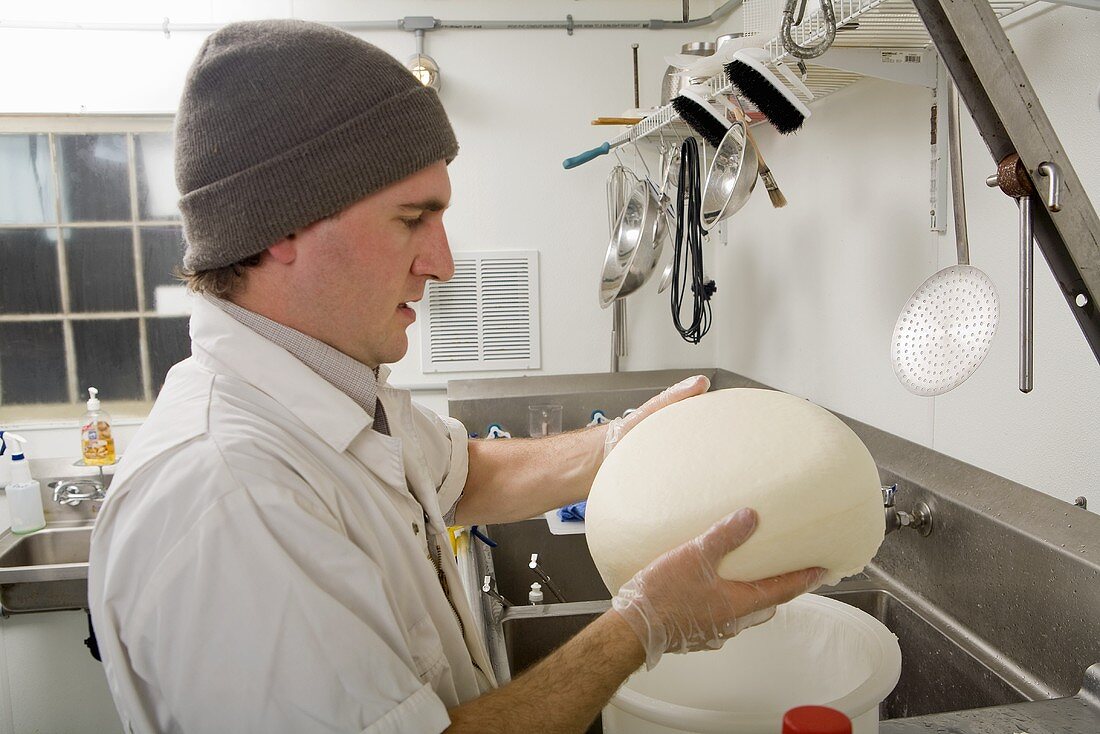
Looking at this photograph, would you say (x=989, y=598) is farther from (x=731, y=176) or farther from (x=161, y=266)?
(x=161, y=266)

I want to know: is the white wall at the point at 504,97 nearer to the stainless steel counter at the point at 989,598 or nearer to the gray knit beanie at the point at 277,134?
the stainless steel counter at the point at 989,598

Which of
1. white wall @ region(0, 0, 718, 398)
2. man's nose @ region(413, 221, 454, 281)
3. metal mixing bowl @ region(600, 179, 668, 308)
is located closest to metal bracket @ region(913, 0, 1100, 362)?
man's nose @ region(413, 221, 454, 281)

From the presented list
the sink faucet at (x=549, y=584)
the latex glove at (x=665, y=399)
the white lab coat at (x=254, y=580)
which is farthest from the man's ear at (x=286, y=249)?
the sink faucet at (x=549, y=584)

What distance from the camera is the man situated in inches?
28.9

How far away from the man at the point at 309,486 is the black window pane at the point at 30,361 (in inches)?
90.4

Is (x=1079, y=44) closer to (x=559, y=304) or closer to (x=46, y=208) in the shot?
(x=559, y=304)

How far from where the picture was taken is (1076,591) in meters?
1.13

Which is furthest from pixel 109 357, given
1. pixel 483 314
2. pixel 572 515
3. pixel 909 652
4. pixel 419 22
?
pixel 909 652

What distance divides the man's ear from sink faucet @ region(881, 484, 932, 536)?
45.3 inches

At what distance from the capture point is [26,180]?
285 centimetres

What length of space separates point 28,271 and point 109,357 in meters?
0.41

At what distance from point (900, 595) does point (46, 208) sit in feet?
10.0

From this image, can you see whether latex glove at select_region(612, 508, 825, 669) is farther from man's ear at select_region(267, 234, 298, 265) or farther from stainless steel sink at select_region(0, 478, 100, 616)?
stainless steel sink at select_region(0, 478, 100, 616)

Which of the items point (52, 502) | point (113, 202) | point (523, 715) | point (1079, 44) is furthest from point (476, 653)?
point (113, 202)
